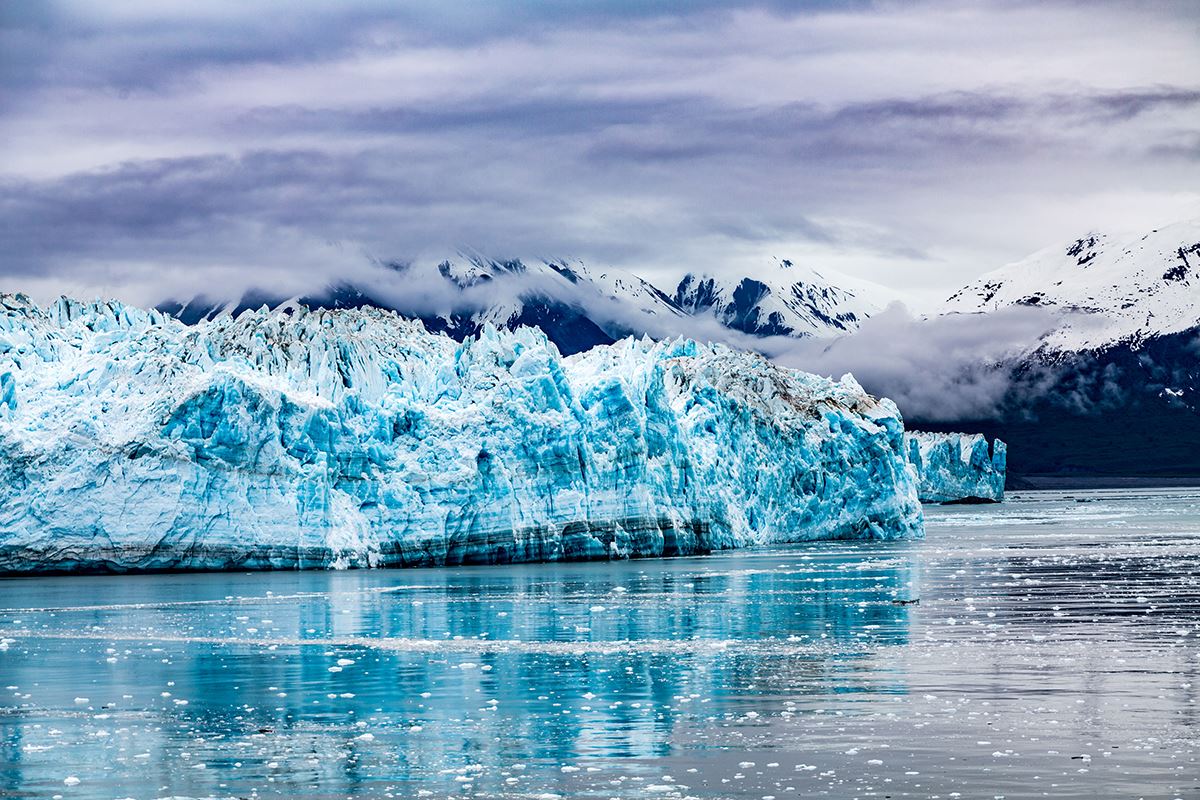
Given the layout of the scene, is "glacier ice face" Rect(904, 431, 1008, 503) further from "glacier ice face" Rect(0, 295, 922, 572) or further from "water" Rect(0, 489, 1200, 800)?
"water" Rect(0, 489, 1200, 800)

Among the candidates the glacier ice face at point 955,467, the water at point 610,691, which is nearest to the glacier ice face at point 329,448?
the water at point 610,691

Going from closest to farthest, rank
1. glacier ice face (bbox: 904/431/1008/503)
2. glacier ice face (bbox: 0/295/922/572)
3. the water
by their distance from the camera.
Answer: the water → glacier ice face (bbox: 0/295/922/572) → glacier ice face (bbox: 904/431/1008/503)

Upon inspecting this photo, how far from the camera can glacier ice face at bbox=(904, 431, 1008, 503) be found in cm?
12094

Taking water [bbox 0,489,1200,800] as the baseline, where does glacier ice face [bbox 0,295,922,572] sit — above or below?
above

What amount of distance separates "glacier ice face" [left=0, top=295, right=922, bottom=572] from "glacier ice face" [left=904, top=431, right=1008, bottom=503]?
6537 centimetres

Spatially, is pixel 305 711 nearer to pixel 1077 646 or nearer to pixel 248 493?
pixel 1077 646

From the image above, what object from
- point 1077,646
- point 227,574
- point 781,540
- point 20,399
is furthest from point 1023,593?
point 781,540

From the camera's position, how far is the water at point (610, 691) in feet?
47.6

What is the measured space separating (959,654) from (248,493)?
24091 mm

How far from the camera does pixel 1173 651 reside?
73.8 ft

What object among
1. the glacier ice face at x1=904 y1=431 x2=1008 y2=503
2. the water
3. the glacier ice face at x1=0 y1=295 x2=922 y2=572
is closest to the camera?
the water

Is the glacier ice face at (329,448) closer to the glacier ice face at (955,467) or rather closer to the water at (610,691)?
the water at (610,691)

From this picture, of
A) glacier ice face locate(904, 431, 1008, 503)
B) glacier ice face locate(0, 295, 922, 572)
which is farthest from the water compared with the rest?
glacier ice face locate(904, 431, 1008, 503)

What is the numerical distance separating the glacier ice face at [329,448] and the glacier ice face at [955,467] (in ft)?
214
